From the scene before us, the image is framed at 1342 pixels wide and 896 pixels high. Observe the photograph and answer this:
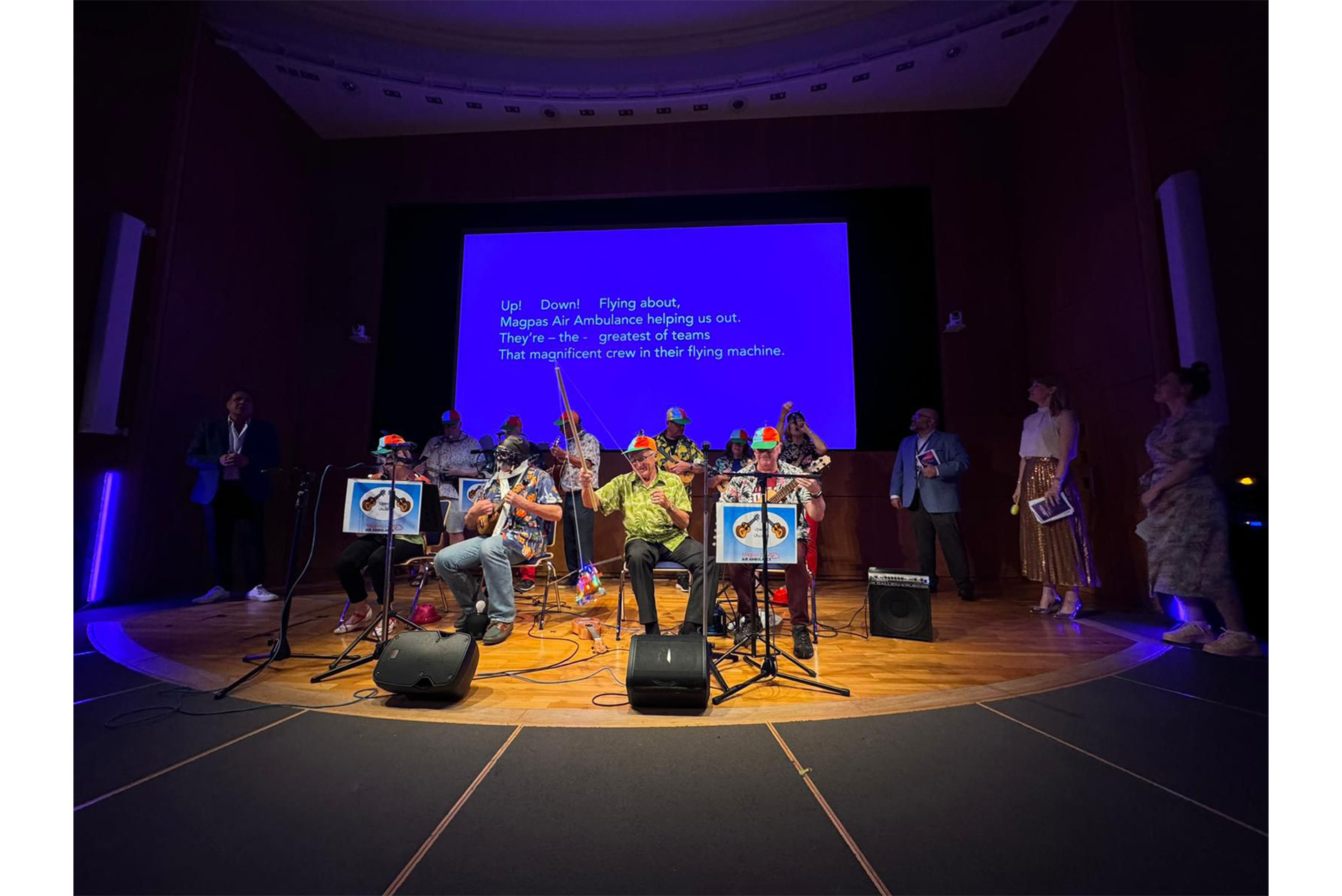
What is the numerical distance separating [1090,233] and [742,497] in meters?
4.09

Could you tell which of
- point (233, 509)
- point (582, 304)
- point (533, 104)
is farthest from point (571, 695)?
point (533, 104)

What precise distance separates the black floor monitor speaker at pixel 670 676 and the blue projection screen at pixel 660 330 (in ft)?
11.5

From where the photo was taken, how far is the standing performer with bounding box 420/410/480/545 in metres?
5.21

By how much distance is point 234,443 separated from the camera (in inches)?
186

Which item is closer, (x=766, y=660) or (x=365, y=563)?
(x=766, y=660)

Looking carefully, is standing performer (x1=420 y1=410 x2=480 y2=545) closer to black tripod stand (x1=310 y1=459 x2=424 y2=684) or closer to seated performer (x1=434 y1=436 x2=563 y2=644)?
seated performer (x1=434 y1=436 x2=563 y2=644)

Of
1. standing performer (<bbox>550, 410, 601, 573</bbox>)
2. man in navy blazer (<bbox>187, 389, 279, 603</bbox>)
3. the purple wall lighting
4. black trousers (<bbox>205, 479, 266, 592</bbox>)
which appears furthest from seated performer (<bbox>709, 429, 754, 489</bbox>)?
the purple wall lighting

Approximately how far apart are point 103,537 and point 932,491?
685 cm

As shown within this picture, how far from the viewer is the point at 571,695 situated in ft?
7.76

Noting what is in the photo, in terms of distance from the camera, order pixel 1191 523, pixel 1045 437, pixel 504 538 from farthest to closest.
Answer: pixel 1045 437 → pixel 504 538 → pixel 1191 523

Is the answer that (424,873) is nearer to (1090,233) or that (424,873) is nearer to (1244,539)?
(1244,539)

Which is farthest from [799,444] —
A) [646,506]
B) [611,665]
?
[611,665]

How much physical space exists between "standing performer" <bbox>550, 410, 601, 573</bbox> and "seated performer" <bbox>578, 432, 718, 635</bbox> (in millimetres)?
1056

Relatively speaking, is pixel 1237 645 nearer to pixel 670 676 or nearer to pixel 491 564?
pixel 670 676
